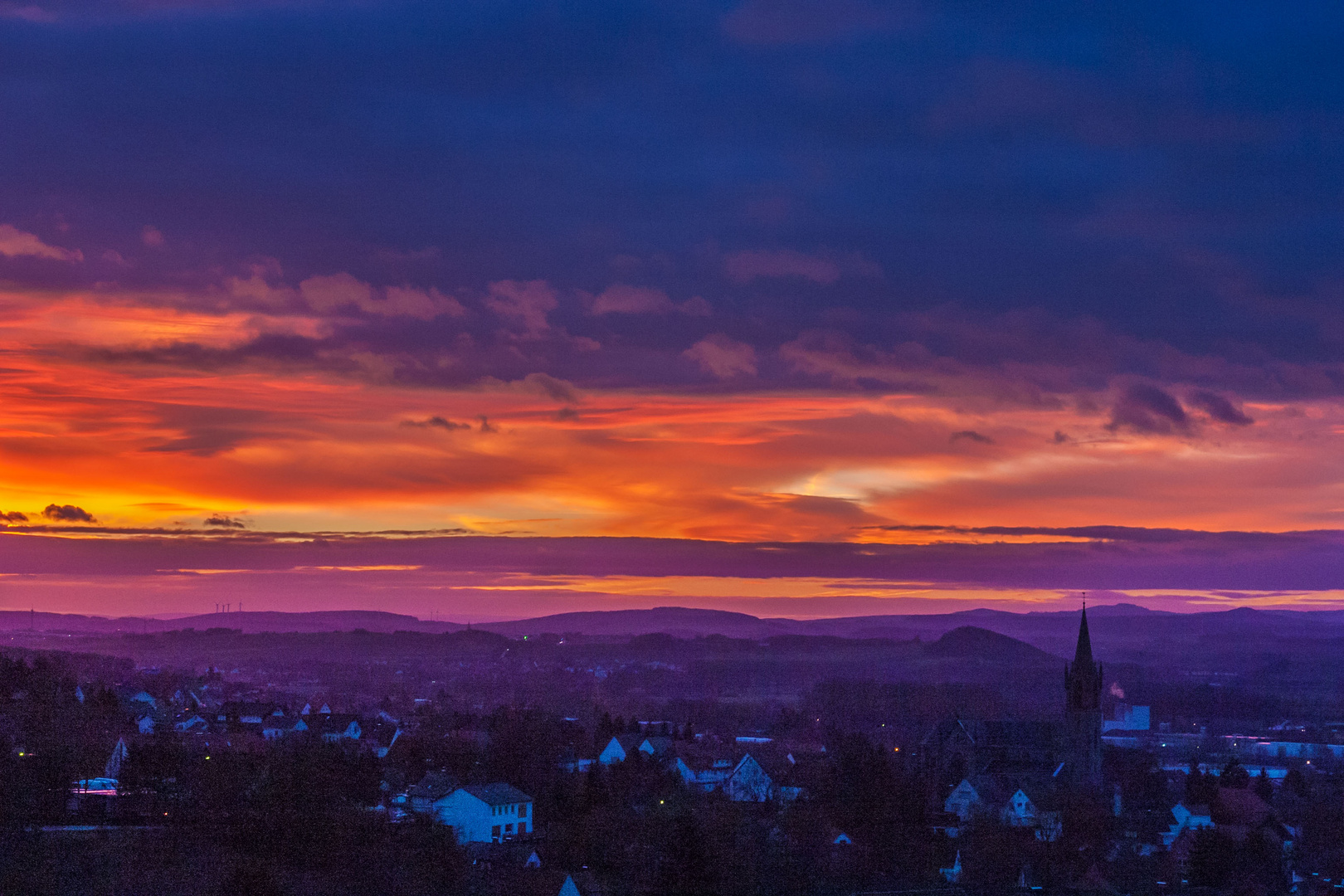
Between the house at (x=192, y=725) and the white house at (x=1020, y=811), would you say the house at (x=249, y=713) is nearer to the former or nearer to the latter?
the house at (x=192, y=725)

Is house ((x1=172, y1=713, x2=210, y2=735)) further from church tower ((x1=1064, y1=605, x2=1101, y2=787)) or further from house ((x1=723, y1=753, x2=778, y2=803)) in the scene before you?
church tower ((x1=1064, y1=605, x2=1101, y2=787))

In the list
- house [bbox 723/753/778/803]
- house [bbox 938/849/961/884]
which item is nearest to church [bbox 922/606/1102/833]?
house [bbox 723/753/778/803]

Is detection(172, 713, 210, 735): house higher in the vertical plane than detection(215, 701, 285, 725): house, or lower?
higher

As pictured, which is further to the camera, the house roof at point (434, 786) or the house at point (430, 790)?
the house roof at point (434, 786)

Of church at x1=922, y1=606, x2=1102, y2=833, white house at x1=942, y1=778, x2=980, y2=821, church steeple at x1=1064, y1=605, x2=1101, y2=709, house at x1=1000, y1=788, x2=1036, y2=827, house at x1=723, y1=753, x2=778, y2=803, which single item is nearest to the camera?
house at x1=1000, y1=788, x2=1036, y2=827

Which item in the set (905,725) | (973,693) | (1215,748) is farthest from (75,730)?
(973,693)

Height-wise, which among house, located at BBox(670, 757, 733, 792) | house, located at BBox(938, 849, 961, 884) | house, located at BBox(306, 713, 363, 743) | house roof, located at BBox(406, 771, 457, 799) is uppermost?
house roof, located at BBox(406, 771, 457, 799)

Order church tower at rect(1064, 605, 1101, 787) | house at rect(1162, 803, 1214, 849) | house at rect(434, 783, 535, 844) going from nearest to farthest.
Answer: house at rect(434, 783, 535, 844) < house at rect(1162, 803, 1214, 849) < church tower at rect(1064, 605, 1101, 787)

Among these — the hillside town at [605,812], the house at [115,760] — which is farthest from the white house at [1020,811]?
the house at [115,760]
